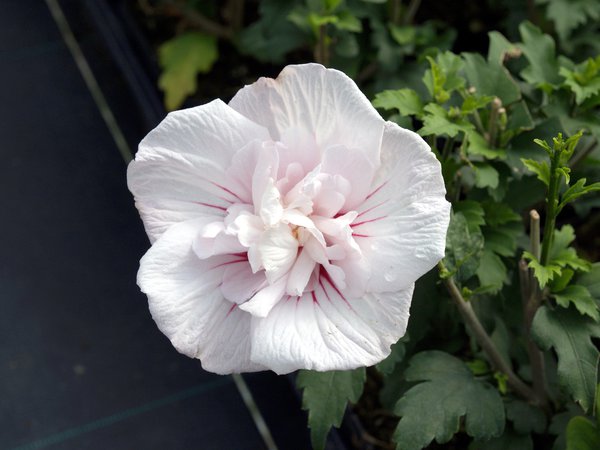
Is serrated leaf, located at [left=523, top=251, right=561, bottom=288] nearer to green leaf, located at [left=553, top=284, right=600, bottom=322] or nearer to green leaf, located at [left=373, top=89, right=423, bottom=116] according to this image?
green leaf, located at [left=553, top=284, right=600, bottom=322]

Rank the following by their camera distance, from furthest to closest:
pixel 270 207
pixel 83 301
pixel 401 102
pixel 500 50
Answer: pixel 83 301, pixel 500 50, pixel 401 102, pixel 270 207

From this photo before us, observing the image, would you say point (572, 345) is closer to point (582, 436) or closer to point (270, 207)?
point (582, 436)

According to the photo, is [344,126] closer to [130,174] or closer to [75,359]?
[130,174]

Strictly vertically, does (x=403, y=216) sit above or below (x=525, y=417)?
above

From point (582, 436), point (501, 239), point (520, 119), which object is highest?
point (520, 119)

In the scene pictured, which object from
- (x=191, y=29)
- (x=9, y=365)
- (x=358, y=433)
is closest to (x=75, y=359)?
(x=9, y=365)

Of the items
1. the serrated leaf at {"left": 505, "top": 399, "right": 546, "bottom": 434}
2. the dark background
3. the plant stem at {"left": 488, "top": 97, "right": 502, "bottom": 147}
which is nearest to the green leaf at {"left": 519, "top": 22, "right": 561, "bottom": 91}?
the plant stem at {"left": 488, "top": 97, "right": 502, "bottom": 147}

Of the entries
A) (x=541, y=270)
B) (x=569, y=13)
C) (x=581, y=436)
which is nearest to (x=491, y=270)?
(x=541, y=270)
